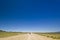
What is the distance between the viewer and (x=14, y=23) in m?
8.73

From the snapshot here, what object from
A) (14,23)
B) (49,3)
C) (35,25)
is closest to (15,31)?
(14,23)

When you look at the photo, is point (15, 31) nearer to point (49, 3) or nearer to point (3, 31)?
point (3, 31)

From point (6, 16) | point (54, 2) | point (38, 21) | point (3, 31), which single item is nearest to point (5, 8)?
point (6, 16)

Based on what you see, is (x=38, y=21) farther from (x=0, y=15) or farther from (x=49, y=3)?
(x=0, y=15)

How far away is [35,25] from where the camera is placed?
884 centimetres

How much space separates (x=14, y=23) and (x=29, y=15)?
0.75 metres

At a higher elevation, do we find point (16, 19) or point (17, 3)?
point (17, 3)

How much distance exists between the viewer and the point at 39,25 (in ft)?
29.4

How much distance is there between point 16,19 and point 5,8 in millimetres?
679

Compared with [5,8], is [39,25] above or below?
below

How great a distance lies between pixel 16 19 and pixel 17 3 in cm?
70

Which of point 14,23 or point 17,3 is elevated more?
point 17,3

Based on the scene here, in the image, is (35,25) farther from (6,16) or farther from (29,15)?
(6,16)

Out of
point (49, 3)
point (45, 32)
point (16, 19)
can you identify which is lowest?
point (45, 32)
